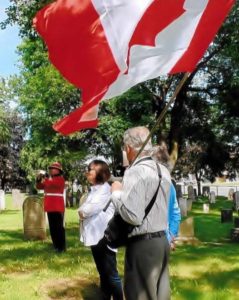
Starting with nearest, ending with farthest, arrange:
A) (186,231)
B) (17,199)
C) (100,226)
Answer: (100,226) → (186,231) → (17,199)

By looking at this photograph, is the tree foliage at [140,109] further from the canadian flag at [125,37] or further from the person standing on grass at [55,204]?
the canadian flag at [125,37]

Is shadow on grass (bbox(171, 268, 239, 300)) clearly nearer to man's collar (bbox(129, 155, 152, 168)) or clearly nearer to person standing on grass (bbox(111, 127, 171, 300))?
person standing on grass (bbox(111, 127, 171, 300))

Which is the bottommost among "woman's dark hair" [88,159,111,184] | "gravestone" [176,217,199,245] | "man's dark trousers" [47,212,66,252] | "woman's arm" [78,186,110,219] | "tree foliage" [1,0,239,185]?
"gravestone" [176,217,199,245]

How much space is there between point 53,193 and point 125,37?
5.62 meters

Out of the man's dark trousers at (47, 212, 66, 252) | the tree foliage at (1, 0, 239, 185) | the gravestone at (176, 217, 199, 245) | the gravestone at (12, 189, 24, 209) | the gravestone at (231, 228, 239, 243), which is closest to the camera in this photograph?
the man's dark trousers at (47, 212, 66, 252)

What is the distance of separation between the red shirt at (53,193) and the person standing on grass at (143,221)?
5929 mm

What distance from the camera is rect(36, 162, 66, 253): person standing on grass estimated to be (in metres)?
10.1

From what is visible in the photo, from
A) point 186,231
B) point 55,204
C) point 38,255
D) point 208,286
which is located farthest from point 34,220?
point 208,286

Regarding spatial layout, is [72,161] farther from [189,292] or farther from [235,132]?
[189,292]

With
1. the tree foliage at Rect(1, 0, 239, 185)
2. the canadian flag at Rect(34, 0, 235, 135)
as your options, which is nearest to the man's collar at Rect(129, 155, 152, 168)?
the canadian flag at Rect(34, 0, 235, 135)

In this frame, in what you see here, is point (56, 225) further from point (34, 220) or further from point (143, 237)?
point (143, 237)

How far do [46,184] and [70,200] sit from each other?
19.7 meters

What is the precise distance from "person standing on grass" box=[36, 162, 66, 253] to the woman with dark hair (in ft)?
13.4

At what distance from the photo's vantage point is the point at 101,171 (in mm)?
6031
